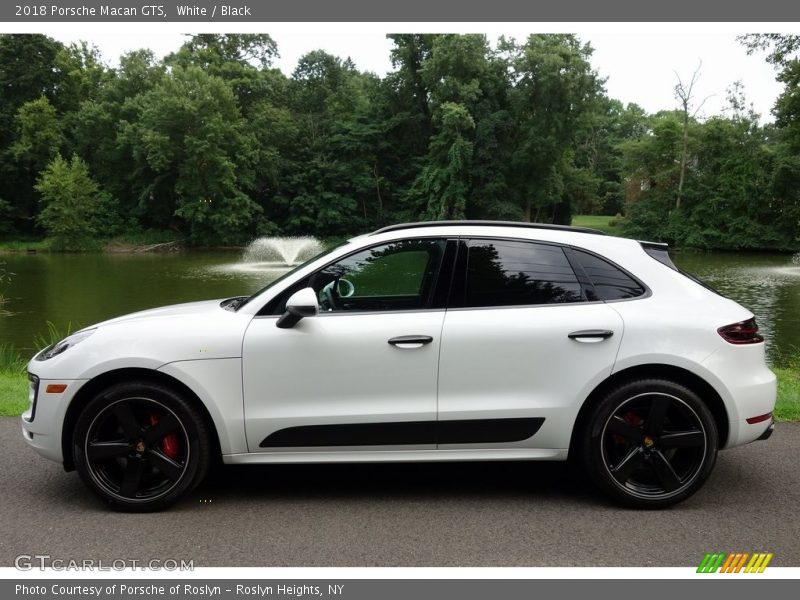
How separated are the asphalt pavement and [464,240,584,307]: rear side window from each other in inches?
48.7

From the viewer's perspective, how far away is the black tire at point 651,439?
393 cm

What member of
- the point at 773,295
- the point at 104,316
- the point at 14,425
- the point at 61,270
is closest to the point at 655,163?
the point at 773,295

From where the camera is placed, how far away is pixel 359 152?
185 feet

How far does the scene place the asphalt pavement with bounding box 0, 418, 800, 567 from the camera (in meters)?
3.41

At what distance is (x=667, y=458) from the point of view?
408cm

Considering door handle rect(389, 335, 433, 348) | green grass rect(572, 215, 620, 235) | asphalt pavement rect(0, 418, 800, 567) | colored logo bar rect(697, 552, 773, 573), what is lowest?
green grass rect(572, 215, 620, 235)

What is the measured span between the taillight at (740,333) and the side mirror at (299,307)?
2383mm

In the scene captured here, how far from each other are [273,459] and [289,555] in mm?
717

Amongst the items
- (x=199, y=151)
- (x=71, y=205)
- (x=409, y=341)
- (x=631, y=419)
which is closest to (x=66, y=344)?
(x=409, y=341)

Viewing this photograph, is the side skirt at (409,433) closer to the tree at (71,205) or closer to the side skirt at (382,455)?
the side skirt at (382,455)

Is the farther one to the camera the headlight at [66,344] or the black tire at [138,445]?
the headlight at [66,344]

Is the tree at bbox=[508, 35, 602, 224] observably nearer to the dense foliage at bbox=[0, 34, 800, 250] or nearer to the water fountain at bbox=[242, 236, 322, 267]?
the dense foliage at bbox=[0, 34, 800, 250]

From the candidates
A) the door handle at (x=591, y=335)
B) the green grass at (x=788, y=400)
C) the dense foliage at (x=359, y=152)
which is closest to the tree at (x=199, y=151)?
the dense foliage at (x=359, y=152)

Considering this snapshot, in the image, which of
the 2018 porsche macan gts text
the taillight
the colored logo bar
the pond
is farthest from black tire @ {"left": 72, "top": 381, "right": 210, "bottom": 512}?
the pond
